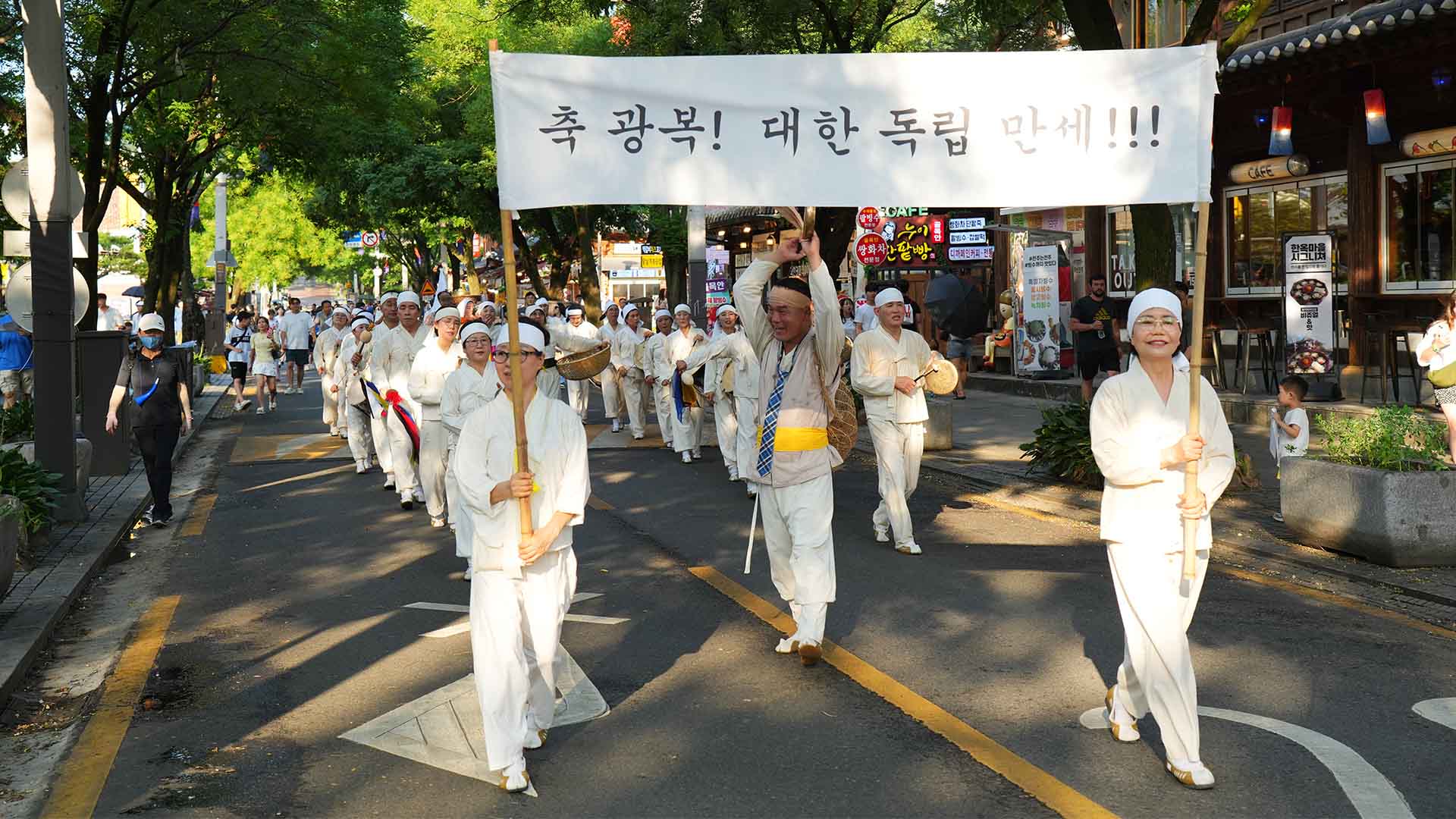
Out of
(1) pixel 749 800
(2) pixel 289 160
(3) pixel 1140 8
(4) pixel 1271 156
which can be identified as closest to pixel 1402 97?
(4) pixel 1271 156

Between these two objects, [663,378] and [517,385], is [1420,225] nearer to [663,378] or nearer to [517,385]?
[663,378]

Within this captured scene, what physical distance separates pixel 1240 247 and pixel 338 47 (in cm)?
1360

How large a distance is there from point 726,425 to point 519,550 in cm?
1001

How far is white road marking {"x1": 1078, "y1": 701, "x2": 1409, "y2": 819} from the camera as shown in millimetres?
4758

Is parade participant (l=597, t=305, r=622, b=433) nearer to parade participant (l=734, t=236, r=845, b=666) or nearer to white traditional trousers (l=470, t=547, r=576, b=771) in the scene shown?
parade participant (l=734, t=236, r=845, b=666)

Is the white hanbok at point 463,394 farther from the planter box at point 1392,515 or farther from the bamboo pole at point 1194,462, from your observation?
the planter box at point 1392,515

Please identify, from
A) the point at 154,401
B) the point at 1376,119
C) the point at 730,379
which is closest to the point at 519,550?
the point at 154,401

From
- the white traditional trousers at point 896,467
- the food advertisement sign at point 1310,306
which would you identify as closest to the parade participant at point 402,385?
the white traditional trousers at point 896,467

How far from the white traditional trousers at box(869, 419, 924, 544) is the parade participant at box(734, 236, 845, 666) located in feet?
9.35

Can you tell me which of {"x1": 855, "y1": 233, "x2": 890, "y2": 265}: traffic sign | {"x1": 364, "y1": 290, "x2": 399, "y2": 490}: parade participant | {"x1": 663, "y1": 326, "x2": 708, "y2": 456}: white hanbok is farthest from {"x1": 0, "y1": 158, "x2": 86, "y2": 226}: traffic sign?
{"x1": 855, "y1": 233, "x2": 890, "y2": 265}: traffic sign

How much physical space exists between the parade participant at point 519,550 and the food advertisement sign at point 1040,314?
19663 mm

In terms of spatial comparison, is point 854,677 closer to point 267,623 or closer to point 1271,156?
point 267,623

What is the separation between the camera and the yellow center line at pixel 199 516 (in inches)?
466

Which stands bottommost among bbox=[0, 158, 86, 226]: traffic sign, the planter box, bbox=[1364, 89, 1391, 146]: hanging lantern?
the planter box
